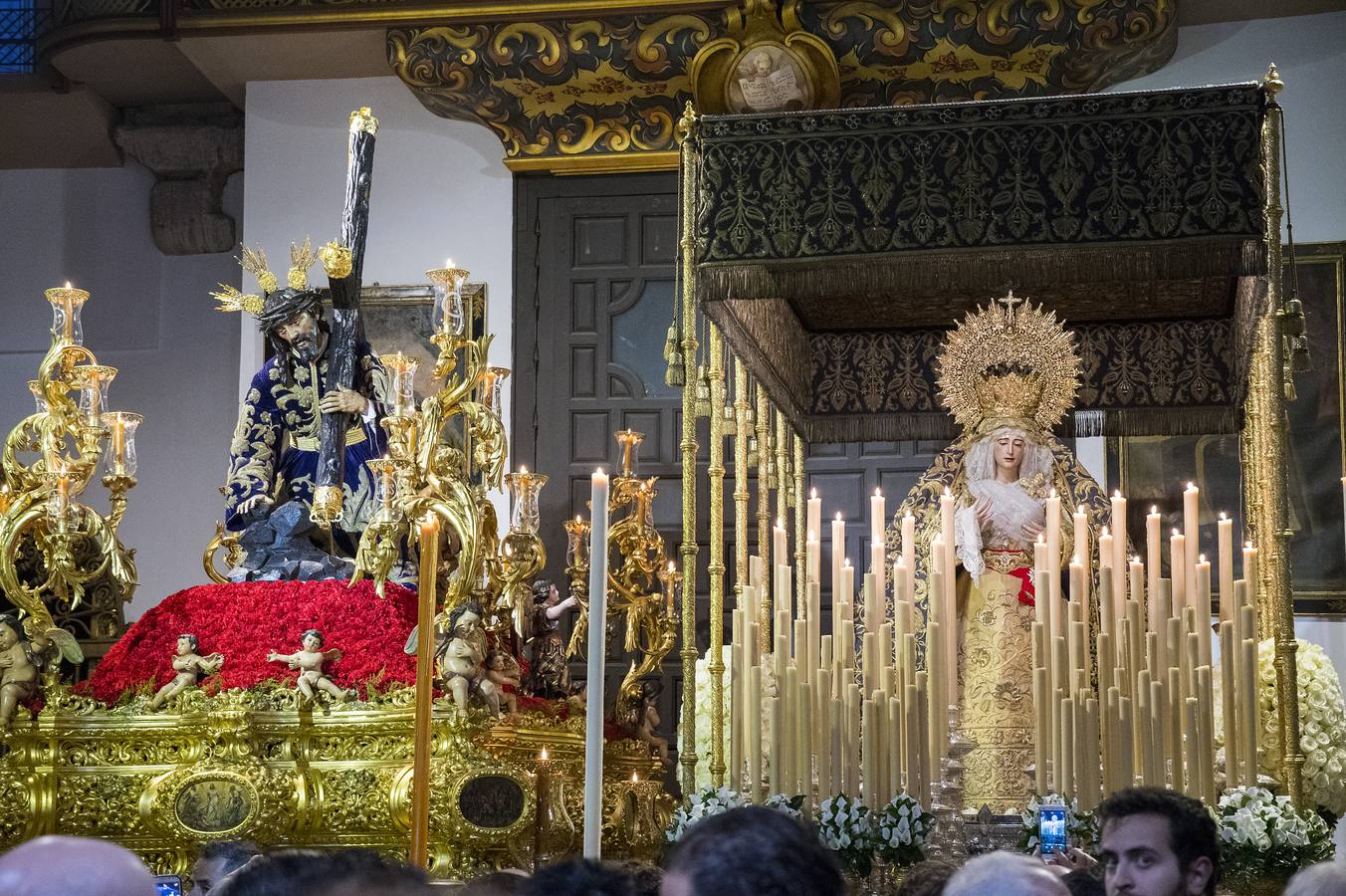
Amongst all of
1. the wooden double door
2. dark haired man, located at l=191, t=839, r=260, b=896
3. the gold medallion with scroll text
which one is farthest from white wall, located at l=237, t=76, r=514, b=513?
dark haired man, located at l=191, t=839, r=260, b=896

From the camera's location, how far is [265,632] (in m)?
6.15

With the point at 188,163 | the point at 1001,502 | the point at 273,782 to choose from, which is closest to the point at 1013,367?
the point at 1001,502

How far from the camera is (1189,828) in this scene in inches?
120

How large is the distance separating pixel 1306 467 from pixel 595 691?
23.1 ft

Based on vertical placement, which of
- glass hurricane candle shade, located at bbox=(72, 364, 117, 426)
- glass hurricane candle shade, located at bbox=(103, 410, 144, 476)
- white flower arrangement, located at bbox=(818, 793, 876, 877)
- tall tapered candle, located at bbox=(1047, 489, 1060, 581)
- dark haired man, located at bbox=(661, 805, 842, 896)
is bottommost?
white flower arrangement, located at bbox=(818, 793, 876, 877)

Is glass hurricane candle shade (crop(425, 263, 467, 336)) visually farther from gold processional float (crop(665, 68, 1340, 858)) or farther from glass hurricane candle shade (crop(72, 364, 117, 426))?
glass hurricane candle shade (crop(72, 364, 117, 426))

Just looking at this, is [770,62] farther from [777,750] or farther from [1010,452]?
[777,750]

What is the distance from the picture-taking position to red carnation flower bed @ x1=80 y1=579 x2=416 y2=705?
5.96 metres

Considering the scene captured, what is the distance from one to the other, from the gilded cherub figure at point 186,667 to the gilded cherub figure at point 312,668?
0.71 ft

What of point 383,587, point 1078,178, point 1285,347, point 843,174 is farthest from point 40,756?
point 1285,347

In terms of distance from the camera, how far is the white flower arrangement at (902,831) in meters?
5.26

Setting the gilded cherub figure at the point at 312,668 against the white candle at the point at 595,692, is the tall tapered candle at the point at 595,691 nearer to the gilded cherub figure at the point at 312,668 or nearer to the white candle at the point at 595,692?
the white candle at the point at 595,692

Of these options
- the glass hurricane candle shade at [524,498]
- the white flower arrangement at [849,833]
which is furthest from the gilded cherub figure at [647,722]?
the white flower arrangement at [849,833]

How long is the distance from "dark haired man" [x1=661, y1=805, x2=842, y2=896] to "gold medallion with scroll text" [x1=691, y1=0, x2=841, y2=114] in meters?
7.53
